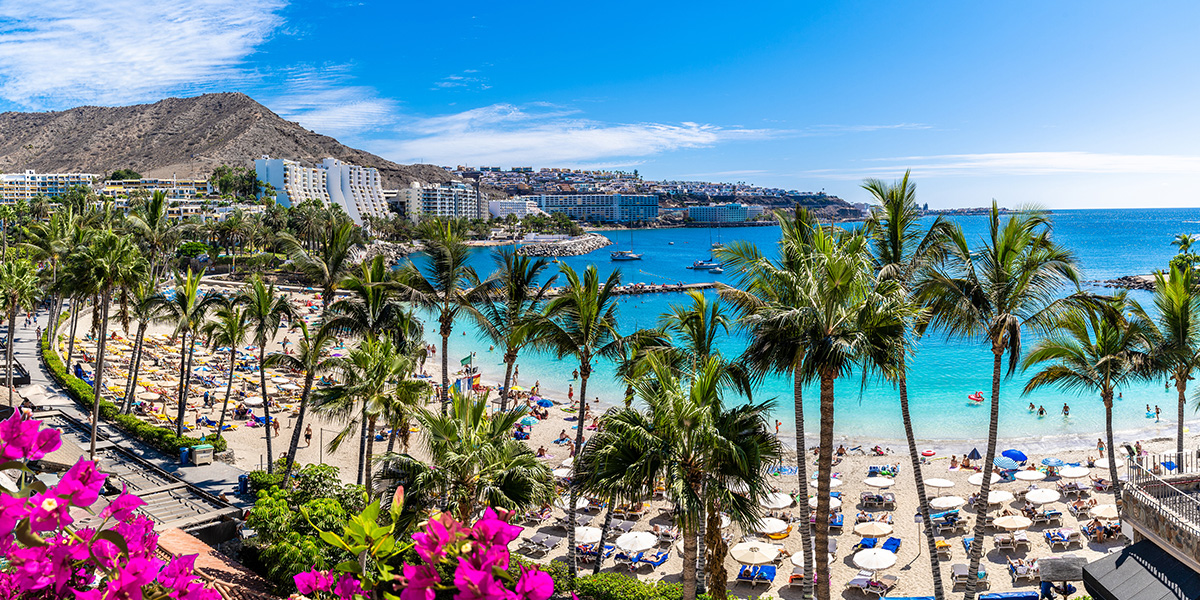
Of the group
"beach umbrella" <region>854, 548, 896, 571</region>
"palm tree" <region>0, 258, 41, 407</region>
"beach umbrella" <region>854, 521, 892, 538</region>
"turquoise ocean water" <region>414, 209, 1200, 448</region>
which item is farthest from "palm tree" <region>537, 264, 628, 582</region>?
"palm tree" <region>0, 258, 41, 407</region>

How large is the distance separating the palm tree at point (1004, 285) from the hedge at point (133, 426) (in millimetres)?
22183

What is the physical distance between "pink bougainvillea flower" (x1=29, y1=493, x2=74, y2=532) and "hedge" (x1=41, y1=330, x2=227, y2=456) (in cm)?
2421

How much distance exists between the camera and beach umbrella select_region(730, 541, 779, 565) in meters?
17.7

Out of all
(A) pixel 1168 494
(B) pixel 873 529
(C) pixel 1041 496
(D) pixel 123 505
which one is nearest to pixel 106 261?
(D) pixel 123 505

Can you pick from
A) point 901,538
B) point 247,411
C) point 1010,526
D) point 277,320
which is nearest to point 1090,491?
point 1010,526

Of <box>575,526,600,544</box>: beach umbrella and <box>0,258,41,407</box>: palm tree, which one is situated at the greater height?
<box>0,258,41,407</box>: palm tree

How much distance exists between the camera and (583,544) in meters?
20.0

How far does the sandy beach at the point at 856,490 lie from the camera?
1859 centimetres

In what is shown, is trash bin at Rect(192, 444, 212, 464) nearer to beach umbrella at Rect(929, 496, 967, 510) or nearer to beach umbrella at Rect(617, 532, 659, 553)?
beach umbrella at Rect(617, 532, 659, 553)

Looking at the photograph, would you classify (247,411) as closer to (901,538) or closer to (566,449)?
(566,449)

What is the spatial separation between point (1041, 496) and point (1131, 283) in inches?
3398

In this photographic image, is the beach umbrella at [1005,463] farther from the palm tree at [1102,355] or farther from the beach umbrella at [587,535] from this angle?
the beach umbrella at [587,535]

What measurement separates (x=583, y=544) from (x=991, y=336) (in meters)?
12.0

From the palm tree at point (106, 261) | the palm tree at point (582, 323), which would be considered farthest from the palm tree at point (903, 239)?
the palm tree at point (106, 261)
